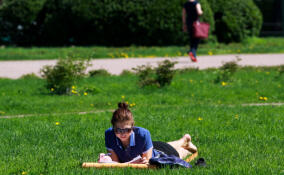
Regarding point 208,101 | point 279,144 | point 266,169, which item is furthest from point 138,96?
point 266,169

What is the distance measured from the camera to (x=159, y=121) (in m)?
7.50

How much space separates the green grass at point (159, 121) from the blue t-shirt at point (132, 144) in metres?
0.33

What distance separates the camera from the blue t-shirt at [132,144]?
5.18 metres

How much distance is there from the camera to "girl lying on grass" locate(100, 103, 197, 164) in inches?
197

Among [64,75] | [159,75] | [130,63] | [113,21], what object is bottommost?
[130,63]

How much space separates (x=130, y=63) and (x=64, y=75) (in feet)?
14.9

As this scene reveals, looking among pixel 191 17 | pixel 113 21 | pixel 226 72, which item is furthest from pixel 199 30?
pixel 113 21

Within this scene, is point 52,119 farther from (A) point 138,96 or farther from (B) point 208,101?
(B) point 208,101

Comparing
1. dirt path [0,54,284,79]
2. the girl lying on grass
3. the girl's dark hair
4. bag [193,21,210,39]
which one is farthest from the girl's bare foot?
bag [193,21,210,39]

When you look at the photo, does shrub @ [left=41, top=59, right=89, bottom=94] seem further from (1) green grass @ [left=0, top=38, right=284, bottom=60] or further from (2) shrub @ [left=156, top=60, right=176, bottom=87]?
(1) green grass @ [left=0, top=38, right=284, bottom=60]

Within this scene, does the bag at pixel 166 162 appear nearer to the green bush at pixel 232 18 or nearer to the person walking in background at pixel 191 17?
the person walking in background at pixel 191 17

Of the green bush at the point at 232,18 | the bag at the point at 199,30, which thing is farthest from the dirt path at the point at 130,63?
Answer: the green bush at the point at 232,18

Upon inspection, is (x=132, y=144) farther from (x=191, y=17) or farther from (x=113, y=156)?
(x=191, y=17)

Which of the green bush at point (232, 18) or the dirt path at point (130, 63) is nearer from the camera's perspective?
the dirt path at point (130, 63)
